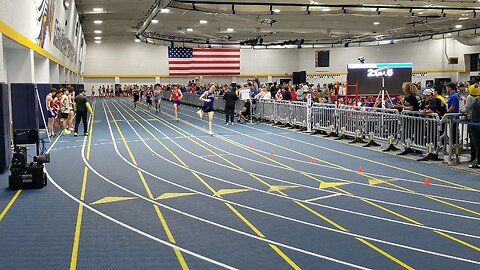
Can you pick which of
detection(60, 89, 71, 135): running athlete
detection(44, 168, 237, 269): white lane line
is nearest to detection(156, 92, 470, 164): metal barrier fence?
detection(44, 168, 237, 269): white lane line

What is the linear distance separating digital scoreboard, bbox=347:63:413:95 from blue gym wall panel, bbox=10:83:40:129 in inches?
440

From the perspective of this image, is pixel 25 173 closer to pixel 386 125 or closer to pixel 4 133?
pixel 4 133

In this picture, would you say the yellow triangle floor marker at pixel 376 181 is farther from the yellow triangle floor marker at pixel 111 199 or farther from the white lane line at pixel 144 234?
the white lane line at pixel 144 234

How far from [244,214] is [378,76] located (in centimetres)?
1255

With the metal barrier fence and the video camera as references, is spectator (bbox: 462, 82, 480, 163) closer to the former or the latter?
the metal barrier fence

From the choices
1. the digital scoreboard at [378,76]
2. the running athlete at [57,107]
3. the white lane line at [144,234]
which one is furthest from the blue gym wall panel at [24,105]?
the digital scoreboard at [378,76]

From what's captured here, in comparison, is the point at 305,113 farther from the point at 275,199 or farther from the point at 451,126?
the point at 275,199

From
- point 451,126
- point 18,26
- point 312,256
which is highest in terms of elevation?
point 18,26

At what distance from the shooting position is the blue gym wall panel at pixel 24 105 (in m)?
Result: 15.6

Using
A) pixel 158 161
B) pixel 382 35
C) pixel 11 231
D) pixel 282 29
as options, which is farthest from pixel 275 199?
pixel 382 35

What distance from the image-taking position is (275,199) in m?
7.72

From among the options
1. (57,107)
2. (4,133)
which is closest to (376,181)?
(4,133)

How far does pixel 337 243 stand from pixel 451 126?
604 centimetres

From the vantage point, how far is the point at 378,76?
58.6 ft
